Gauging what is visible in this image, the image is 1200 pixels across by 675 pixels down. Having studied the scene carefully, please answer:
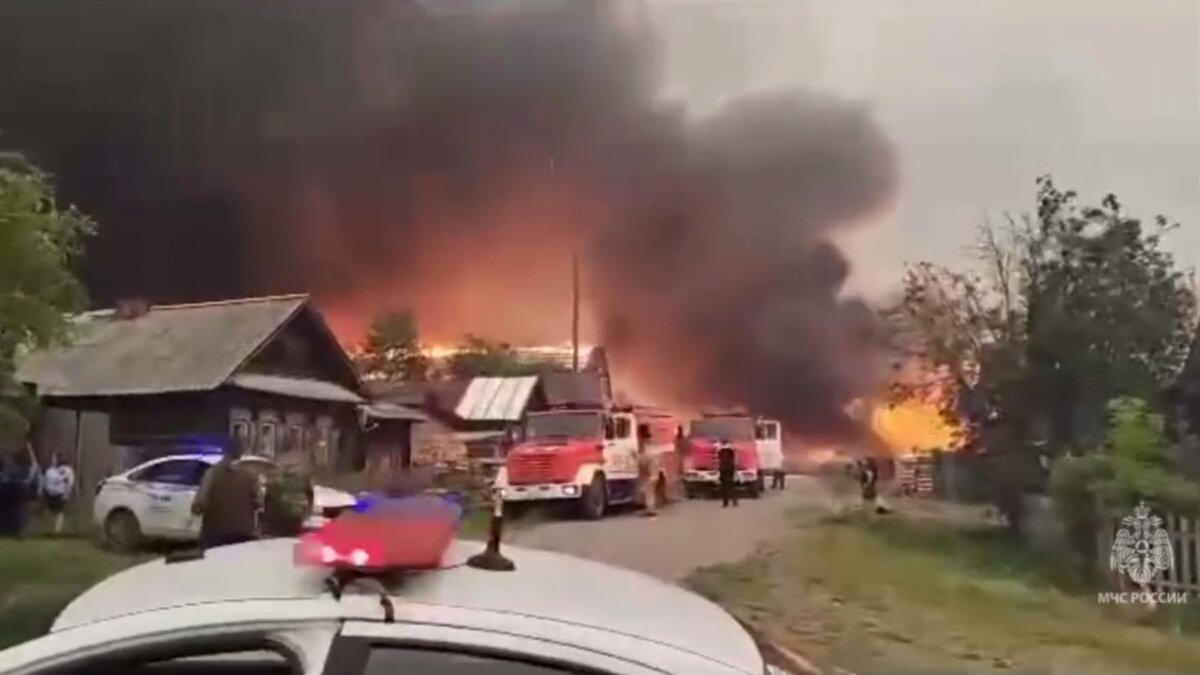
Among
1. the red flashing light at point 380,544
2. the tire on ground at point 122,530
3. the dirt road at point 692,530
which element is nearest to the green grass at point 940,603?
the dirt road at point 692,530

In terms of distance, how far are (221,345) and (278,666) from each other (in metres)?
2.51

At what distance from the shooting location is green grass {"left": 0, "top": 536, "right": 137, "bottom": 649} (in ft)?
12.5

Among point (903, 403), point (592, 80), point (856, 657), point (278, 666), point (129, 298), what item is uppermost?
point (592, 80)

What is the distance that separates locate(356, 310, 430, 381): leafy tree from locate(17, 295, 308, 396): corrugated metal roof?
0.83 feet

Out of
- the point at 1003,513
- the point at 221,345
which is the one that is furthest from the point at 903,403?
the point at 221,345

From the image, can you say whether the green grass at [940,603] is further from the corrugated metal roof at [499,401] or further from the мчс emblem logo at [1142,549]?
the corrugated metal roof at [499,401]

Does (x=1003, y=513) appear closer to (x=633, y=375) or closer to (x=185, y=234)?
(x=633, y=375)

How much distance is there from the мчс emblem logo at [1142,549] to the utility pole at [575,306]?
1.78 m

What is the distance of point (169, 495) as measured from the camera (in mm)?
4238

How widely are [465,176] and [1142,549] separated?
7.90 ft

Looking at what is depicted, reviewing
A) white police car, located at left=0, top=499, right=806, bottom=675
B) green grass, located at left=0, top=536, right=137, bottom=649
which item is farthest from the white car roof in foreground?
green grass, located at left=0, top=536, right=137, bottom=649

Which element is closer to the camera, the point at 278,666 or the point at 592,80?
the point at 278,666

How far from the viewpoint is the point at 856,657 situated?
14.0 feet

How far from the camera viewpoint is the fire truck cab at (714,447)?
4.34 m
